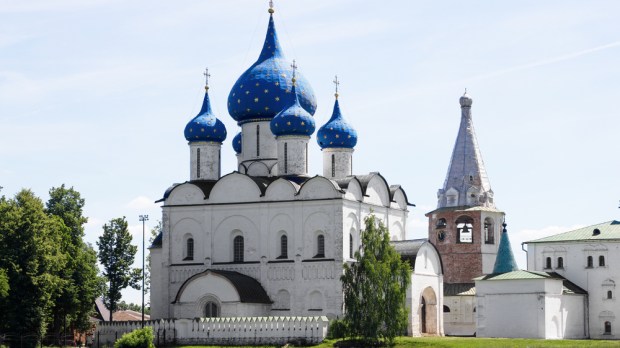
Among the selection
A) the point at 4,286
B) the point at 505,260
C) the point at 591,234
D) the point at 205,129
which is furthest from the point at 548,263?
the point at 4,286

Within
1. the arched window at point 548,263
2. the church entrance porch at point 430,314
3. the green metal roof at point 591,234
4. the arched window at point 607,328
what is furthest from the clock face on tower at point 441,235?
the arched window at point 607,328

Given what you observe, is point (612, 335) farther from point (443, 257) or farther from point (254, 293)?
point (254, 293)

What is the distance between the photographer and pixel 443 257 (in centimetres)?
5809

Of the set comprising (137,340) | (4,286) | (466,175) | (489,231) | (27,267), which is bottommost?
(137,340)

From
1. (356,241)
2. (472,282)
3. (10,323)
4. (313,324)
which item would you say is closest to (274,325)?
(313,324)

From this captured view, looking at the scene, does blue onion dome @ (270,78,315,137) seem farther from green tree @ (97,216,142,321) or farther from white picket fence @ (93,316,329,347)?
green tree @ (97,216,142,321)

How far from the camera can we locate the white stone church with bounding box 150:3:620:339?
4894 cm

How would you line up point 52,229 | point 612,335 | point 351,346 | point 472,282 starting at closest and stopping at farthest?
1. point 351,346
2. point 52,229
3. point 612,335
4. point 472,282

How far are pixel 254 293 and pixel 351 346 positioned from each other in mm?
6713

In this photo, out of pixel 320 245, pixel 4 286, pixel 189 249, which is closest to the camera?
pixel 4 286

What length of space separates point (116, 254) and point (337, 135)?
48.9 feet

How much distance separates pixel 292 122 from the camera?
50344 millimetres

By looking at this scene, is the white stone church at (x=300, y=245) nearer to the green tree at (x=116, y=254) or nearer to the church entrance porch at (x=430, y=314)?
the church entrance porch at (x=430, y=314)

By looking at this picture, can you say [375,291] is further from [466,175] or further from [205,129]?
[466,175]
